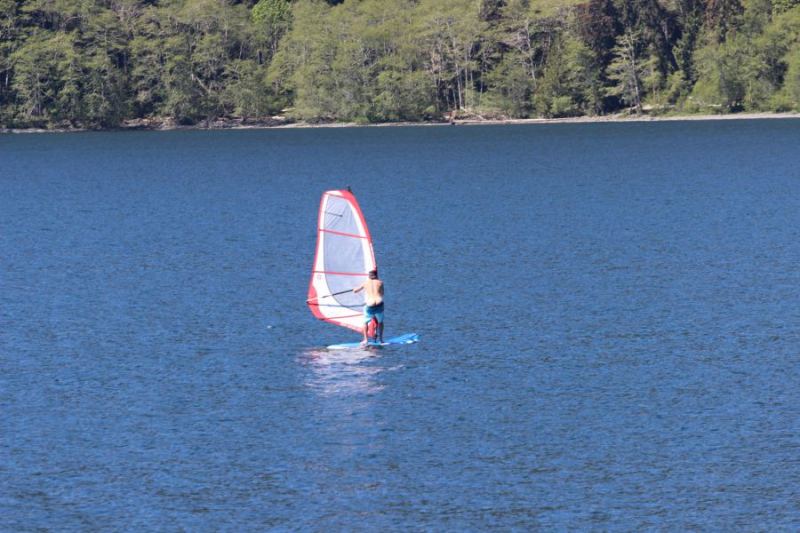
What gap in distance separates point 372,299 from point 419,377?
438 cm

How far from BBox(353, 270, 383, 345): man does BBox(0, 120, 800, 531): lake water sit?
1366 mm

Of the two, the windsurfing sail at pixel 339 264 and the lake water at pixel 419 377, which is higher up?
the windsurfing sail at pixel 339 264

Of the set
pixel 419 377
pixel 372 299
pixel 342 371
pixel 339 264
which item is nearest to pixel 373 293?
pixel 372 299

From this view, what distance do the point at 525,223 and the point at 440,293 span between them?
28.3 meters

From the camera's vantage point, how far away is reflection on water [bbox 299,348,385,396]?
134 ft

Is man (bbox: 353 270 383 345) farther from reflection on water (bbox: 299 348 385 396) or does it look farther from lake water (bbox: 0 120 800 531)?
→ lake water (bbox: 0 120 800 531)

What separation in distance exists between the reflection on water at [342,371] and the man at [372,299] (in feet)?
3.48

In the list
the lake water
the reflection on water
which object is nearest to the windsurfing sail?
the lake water

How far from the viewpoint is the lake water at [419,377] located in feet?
104

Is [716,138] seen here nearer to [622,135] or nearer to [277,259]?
[622,135]

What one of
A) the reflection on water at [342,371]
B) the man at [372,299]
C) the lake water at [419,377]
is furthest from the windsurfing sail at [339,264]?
the reflection on water at [342,371]

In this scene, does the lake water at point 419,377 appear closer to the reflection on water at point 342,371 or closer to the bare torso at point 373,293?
the reflection on water at point 342,371

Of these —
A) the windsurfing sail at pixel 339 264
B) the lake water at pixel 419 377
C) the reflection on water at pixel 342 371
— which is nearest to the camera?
the lake water at pixel 419 377

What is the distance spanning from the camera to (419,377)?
42375 millimetres
